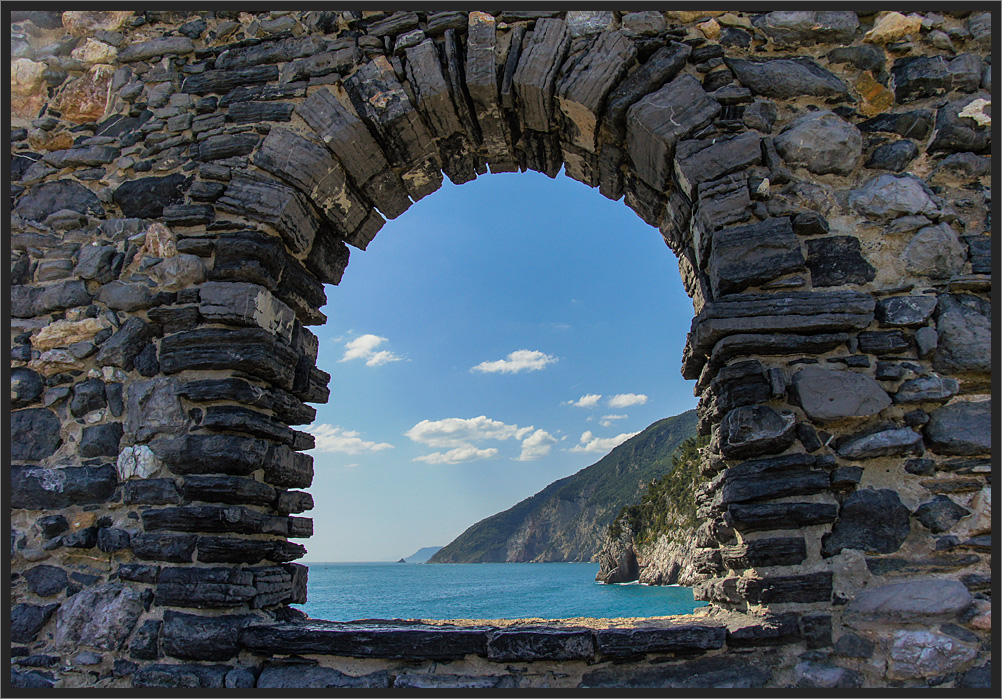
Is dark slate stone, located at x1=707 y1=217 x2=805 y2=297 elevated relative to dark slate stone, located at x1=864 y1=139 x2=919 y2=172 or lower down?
lower down

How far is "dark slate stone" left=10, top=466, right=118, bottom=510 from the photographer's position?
2754 mm

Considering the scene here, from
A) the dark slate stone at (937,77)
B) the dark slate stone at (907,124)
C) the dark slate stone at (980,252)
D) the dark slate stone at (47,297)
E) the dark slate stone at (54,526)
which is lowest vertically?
the dark slate stone at (54,526)

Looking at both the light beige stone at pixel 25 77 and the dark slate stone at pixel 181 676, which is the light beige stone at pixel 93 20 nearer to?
the light beige stone at pixel 25 77

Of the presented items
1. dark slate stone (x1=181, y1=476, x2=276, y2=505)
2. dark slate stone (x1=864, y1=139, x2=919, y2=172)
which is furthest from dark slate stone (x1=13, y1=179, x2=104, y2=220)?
dark slate stone (x1=864, y1=139, x2=919, y2=172)

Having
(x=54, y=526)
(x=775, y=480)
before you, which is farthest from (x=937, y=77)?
(x=54, y=526)

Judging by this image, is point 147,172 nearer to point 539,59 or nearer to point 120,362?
point 120,362

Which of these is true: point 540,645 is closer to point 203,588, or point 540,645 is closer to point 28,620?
point 203,588

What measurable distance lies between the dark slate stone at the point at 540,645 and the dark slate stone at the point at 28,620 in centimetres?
210

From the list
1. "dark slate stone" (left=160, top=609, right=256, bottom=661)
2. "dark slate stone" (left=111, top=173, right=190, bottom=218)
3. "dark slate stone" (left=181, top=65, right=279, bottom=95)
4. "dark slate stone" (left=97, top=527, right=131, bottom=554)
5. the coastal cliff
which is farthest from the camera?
the coastal cliff

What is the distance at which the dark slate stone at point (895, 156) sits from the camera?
9.18 feet

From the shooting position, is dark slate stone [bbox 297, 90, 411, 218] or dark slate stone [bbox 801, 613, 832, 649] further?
dark slate stone [bbox 297, 90, 411, 218]

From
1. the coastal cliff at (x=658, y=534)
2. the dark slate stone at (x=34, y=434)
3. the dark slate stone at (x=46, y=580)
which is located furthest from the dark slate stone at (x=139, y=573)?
the coastal cliff at (x=658, y=534)

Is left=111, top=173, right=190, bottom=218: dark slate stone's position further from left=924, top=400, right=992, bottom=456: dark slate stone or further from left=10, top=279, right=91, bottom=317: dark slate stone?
left=924, top=400, right=992, bottom=456: dark slate stone

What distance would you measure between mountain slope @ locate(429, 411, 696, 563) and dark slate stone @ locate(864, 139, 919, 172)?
93.5 meters
